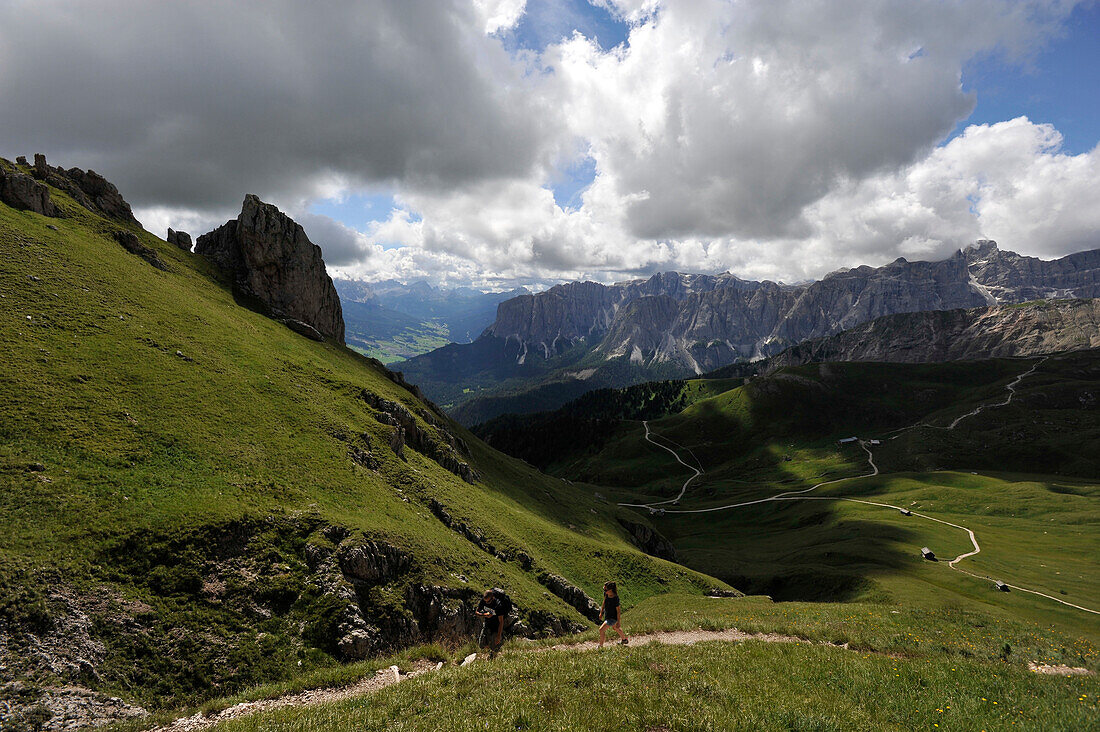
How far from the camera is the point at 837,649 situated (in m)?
17.7

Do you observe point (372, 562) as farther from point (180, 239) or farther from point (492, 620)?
A: point (180, 239)

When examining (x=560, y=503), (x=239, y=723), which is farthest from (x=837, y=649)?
(x=560, y=503)

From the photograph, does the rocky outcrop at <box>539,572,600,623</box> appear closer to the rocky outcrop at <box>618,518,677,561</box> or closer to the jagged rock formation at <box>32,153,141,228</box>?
the rocky outcrop at <box>618,518,677,561</box>

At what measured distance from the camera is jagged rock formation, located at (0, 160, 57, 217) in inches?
1955

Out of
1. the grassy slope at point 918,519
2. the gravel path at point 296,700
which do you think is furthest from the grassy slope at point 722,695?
the grassy slope at point 918,519

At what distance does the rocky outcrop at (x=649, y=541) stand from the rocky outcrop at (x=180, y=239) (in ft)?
336

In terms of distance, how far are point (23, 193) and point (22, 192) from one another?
0.41 feet

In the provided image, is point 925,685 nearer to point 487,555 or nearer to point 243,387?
point 487,555

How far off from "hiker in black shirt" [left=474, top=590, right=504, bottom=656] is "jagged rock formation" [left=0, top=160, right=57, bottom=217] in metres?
74.5

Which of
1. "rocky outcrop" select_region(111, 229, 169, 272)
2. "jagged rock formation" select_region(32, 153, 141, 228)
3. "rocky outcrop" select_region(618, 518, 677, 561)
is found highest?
"jagged rock formation" select_region(32, 153, 141, 228)

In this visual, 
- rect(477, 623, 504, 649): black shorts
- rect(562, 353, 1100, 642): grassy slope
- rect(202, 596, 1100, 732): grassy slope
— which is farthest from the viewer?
rect(562, 353, 1100, 642): grassy slope

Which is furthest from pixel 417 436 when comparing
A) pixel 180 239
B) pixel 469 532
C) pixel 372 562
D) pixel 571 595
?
pixel 180 239

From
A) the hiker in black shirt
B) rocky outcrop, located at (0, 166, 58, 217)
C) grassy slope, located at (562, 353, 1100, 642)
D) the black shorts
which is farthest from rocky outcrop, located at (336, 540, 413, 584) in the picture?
rocky outcrop, located at (0, 166, 58, 217)

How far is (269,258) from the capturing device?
8219 cm
